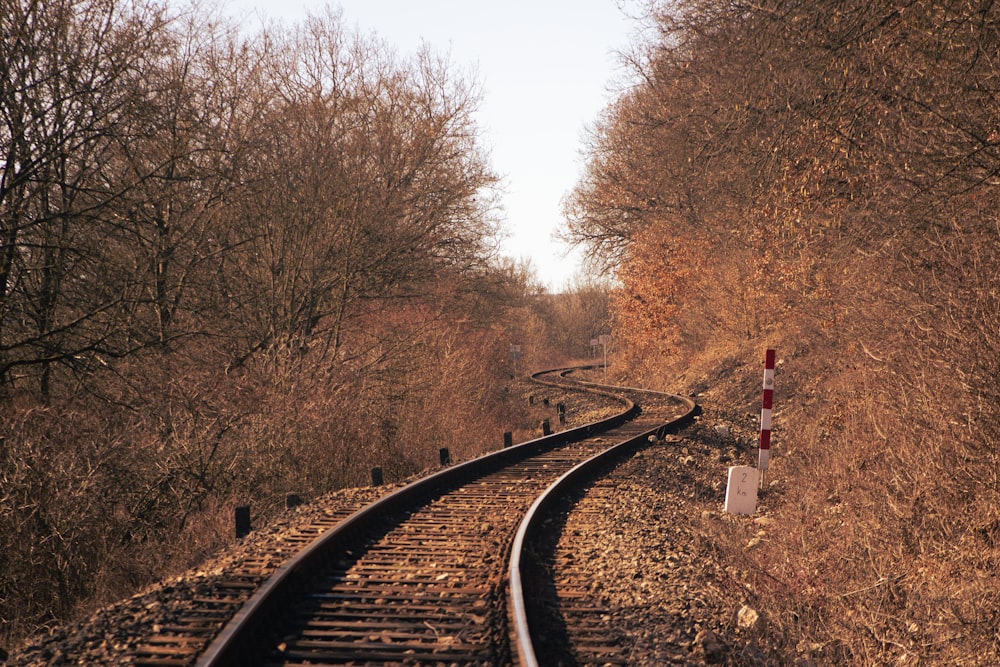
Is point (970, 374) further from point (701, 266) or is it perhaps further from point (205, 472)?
point (701, 266)

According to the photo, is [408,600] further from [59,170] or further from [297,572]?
[59,170]

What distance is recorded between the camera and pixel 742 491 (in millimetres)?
10297

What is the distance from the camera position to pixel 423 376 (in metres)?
21.3

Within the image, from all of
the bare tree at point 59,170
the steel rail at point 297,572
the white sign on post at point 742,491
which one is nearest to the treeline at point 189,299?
the bare tree at point 59,170

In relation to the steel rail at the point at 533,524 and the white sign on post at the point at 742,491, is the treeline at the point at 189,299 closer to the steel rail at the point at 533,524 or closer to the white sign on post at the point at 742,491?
the steel rail at the point at 533,524

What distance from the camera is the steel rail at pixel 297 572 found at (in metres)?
5.54

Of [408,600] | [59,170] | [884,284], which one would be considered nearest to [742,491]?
[884,284]

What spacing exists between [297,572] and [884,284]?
742cm

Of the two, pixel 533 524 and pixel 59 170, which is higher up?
pixel 59 170

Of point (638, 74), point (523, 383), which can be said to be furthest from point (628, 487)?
point (523, 383)

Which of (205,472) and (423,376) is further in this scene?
(423,376)

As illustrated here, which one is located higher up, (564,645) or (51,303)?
(51,303)

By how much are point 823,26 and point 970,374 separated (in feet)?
16.8

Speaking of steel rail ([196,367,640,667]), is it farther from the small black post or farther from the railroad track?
the small black post
